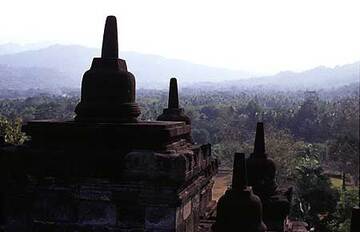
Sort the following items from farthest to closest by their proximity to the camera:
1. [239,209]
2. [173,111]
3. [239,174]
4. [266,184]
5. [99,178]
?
[173,111] < [266,184] < [239,174] < [239,209] < [99,178]

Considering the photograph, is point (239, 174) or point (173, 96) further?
point (173, 96)

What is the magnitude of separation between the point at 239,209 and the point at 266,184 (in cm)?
311

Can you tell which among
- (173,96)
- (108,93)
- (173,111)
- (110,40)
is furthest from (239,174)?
(173,96)

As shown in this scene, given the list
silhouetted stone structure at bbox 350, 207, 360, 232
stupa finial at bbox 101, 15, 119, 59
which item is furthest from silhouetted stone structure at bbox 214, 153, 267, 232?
stupa finial at bbox 101, 15, 119, 59

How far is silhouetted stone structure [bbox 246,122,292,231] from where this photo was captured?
8188 millimetres

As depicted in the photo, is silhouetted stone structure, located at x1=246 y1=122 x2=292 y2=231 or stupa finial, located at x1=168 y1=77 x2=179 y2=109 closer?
silhouetted stone structure, located at x1=246 y1=122 x2=292 y2=231

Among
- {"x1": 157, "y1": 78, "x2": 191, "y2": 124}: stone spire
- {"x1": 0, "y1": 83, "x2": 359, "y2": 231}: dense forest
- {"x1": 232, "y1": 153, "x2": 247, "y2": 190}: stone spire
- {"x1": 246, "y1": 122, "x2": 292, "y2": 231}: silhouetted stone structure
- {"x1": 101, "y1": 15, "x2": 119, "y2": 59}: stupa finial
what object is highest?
{"x1": 101, "y1": 15, "x2": 119, "y2": 59}: stupa finial

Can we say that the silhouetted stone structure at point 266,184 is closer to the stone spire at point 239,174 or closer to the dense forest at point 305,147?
the dense forest at point 305,147

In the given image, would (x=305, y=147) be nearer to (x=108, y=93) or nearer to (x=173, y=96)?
(x=173, y=96)

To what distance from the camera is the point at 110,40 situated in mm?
5281

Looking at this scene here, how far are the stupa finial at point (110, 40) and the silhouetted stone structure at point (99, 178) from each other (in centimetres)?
74

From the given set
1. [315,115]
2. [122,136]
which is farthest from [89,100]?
[315,115]

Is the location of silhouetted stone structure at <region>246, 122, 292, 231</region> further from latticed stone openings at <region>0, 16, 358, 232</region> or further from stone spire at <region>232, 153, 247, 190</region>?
latticed stone openings at <region>0, 16, 358, 232</region>

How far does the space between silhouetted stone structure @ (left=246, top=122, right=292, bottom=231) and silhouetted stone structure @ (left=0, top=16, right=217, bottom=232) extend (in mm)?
3578
